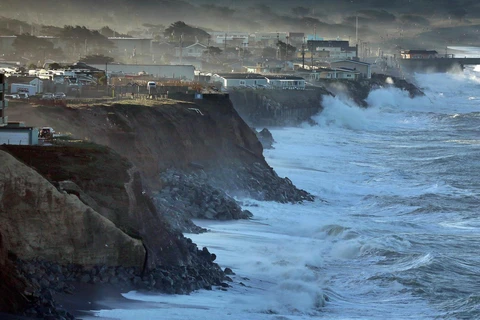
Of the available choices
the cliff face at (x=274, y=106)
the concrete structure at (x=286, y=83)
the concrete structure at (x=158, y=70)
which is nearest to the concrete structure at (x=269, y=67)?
the concrete structure at (x=286, y=83)

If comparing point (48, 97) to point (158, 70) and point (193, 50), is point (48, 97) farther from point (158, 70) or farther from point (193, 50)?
point (193, 50)

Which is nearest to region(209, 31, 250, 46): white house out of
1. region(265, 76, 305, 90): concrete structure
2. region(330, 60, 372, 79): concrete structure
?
region(330, 60, 372, 79): concrete structure

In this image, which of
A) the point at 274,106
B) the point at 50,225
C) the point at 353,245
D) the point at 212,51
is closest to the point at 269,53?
the point at 212,51

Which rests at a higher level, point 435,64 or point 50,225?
point 50,225

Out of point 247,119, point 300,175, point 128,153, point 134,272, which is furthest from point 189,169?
point 247,119

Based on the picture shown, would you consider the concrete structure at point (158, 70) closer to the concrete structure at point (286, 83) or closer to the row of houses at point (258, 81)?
the row of houses at point (258, 81)

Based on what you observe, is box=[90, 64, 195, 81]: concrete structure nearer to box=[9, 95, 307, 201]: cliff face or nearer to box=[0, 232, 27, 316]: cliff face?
box=[9, 95, 307, 201]: cliff face
